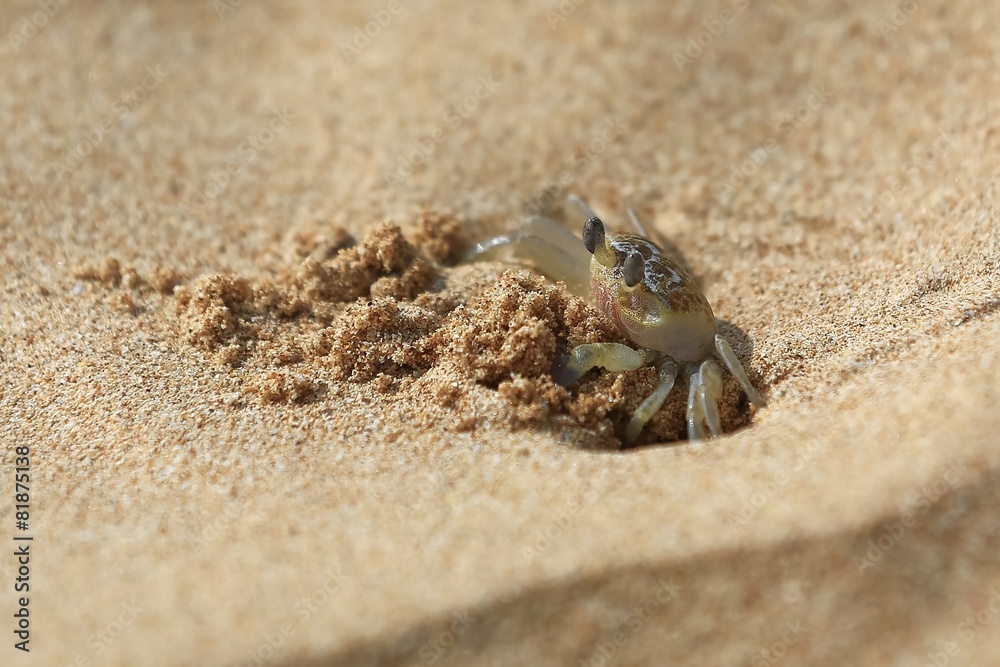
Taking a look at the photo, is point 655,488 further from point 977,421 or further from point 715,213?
point 715,213

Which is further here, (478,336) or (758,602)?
(478,336)

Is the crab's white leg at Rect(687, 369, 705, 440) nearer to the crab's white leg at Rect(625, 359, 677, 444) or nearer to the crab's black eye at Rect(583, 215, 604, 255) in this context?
the crab's white leg at Rect(625, 359, 677, 444)

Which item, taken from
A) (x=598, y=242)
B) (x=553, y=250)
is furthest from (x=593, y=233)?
(x=553, y=250)

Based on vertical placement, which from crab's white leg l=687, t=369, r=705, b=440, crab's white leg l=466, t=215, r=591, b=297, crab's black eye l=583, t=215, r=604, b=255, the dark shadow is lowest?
the dark shadow

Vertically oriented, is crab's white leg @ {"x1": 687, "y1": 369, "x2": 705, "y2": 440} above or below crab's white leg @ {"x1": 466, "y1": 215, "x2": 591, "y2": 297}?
below

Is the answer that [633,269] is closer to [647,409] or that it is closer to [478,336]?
[647,409]

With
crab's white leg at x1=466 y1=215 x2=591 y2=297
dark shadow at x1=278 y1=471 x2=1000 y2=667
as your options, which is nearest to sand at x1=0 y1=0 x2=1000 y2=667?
dark shadow at x1=278 y1=471 x2=1000 y2=667
